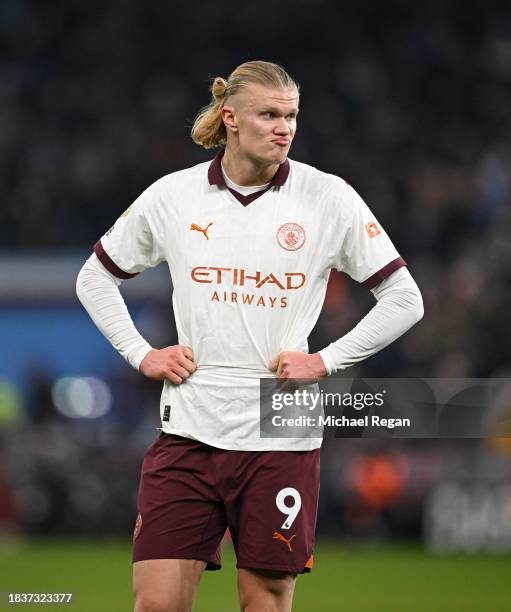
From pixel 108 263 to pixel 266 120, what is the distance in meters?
0.76

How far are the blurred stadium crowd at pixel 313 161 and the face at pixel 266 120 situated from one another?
28.7ft

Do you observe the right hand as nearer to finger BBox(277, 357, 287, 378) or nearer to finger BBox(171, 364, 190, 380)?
finger BBox(171, 364, 190, 380)

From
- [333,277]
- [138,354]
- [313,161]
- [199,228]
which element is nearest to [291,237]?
[199,228]

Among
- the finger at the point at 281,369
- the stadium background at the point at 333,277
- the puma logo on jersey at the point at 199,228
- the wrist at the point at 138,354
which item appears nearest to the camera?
the finger at the point at 281,369

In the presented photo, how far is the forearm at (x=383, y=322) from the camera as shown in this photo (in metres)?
4.24

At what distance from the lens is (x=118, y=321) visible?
445cm

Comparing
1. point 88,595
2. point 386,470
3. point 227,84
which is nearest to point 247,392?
point 227,84

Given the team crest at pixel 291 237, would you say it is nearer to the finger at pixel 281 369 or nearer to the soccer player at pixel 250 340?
the soccer player at pixel 250 340

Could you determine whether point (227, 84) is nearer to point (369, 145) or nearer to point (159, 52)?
point (369, 145)

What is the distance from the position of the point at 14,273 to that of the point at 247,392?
13.0 m

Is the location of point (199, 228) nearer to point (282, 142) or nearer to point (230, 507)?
point (282, 142)

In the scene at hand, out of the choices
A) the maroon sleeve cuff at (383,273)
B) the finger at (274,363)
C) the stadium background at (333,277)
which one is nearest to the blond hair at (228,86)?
the maroon sleeve cuff at (383,273)

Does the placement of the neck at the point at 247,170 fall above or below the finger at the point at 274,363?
above

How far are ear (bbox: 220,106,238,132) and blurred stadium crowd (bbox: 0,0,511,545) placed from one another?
8.70 meters
